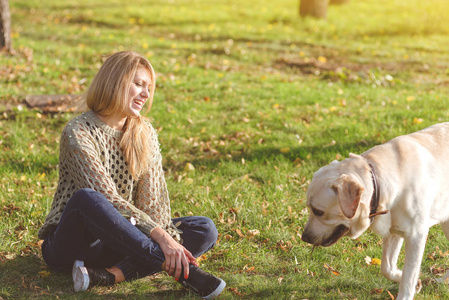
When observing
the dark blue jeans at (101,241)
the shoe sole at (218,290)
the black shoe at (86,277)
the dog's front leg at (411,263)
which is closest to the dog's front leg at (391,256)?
the dog's front leg at (411,263)

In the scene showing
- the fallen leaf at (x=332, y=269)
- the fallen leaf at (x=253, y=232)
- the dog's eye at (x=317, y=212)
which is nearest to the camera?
the dog's eye at (x=317, y=212)

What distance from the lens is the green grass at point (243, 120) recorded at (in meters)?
3.83

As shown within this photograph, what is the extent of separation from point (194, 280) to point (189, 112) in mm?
4174

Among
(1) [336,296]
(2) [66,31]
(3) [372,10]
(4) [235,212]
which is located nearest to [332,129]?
(4) [235,212]

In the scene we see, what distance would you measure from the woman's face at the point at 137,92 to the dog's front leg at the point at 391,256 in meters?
1.99

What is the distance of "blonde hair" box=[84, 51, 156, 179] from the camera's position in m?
3.54

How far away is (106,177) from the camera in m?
3.42

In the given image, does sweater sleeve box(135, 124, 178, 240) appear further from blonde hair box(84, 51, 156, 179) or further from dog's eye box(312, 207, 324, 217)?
dog's eye box(312, 207, 324, 217)

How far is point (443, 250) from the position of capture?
13.8ft

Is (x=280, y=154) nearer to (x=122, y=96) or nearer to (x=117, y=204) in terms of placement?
(x=122, y=96)

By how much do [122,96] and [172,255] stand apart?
115cm

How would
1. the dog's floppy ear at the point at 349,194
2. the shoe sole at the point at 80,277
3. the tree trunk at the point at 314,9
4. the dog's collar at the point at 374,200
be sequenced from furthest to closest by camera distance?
the tree trunk at the point at 314,9 → the shoe sole at the point at 80,277 → the dog's collar at the point at 374,200 → the dog's floppy ear at the point at 349,194

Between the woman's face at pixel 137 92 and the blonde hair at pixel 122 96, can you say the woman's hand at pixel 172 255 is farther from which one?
the woman's face at pixel 137 92

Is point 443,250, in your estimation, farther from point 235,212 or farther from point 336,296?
point 235,212
